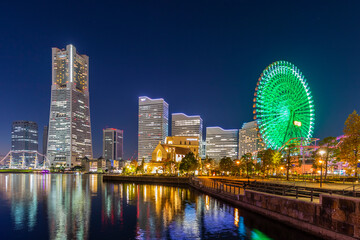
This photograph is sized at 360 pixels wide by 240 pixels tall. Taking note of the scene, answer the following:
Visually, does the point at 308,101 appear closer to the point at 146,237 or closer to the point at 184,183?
the point at 184,183

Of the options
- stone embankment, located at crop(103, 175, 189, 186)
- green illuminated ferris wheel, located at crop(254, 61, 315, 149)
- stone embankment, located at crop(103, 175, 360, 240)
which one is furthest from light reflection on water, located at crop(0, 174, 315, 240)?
stone embankment, located at crop(103, 175, 189, 186)

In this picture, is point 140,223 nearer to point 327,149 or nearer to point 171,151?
point 327,149

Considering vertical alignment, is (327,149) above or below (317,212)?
above

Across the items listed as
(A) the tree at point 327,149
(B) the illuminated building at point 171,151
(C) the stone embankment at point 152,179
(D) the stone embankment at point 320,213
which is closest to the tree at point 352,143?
(A) the tree at point 327,149

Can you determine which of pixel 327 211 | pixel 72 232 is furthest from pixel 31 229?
pixel 327 211

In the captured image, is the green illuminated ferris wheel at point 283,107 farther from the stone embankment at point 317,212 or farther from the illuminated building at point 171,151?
the illuminated building at point 171,151

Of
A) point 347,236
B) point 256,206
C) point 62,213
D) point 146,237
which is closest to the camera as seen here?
point 347,236

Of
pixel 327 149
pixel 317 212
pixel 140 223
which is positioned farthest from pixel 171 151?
pixel 317 212

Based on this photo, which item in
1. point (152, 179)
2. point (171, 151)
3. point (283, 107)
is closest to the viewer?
point (283, 107)
